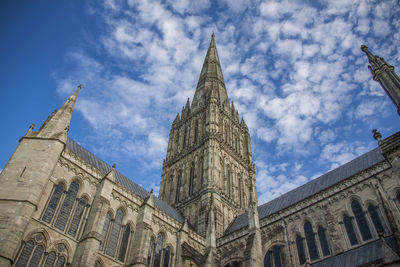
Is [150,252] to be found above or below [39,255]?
above

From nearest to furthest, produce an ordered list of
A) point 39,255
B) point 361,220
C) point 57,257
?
1. point 39,255
2. point 57,257
3. point 361,220

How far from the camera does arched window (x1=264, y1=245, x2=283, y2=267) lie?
2069 centimetres

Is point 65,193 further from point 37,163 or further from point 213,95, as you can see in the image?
point 213,95

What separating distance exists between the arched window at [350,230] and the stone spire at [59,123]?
17.9 m

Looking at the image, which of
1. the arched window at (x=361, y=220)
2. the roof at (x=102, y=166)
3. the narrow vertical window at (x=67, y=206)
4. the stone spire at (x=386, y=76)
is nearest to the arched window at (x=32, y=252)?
the narrow vertical window at (x=67, y=206)

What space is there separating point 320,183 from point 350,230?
5.94 m

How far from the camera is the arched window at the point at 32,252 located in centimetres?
1470

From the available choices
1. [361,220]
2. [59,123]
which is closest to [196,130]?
[59,123]

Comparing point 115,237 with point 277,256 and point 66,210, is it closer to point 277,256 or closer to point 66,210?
point 66,210

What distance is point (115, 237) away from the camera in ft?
64.2

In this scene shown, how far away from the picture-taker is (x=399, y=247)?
14062 millimetres

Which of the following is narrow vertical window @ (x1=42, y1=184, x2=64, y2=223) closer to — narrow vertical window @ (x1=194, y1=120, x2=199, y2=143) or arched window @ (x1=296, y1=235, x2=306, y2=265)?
arched window @ (x1=296, y1=235, x2=306, y2=265)

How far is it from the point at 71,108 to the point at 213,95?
889 inches

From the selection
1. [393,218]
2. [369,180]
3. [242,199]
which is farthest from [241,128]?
[393,218]
